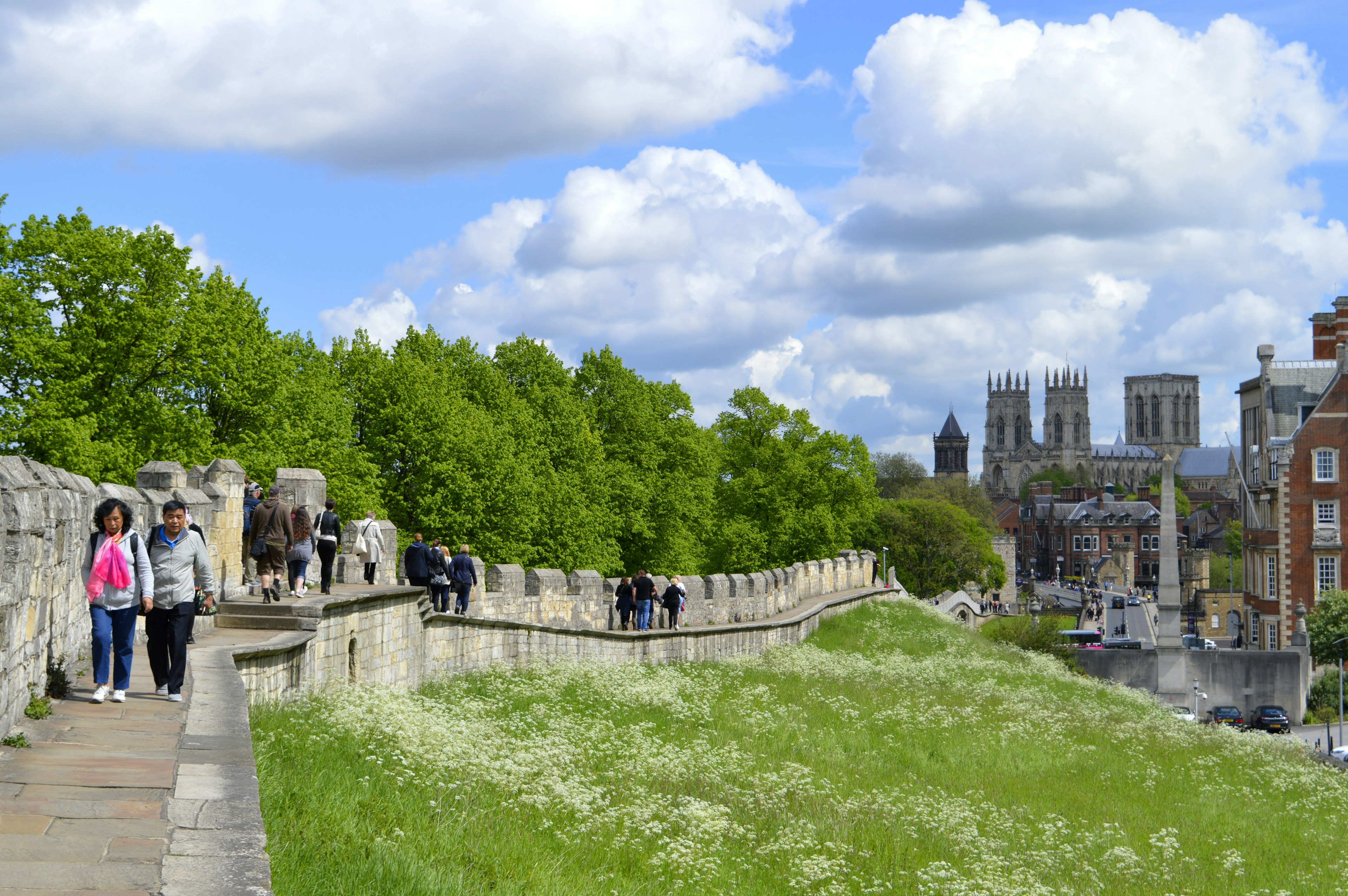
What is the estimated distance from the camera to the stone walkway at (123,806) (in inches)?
181

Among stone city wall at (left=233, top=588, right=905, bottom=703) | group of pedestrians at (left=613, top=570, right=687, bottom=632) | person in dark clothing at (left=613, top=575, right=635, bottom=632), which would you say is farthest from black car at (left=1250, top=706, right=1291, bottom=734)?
person in dark clothing at (left=613, top=575, right=635, bottom=632)

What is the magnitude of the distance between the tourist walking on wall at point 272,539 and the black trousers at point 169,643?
521 cm

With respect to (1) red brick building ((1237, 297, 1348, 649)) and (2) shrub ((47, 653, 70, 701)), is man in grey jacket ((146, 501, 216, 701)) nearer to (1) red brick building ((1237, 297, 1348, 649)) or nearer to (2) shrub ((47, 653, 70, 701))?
(2) shrub ((47, 653, 70, 701))

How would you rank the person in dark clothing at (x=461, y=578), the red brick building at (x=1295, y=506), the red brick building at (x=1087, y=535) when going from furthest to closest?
1. the red brick building at (x=1087, y=535)
2. the red brick building at (x=1295, y=506)
3. the person in dark clothing at (x=461, y=578)

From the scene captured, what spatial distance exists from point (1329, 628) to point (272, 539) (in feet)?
170

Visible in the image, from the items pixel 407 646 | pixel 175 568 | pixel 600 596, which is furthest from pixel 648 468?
pixel 175 568

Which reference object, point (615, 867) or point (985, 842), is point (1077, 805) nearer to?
point (985, 842)

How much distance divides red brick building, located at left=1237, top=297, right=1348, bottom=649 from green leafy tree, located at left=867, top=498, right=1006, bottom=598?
81.8 ft

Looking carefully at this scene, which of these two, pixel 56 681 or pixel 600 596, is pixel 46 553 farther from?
pixel 600 596

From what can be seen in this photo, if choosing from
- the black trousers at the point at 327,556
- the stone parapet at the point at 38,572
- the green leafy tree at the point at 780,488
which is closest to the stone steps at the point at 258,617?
the black trousers at the point at 327,556

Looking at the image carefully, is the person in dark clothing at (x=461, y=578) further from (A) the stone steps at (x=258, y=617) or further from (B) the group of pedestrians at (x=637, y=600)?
(A) the stone steps at (x=258, y=617)

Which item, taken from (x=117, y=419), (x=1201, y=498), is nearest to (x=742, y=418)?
(x=117, y=419)

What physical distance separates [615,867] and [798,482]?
45899mm

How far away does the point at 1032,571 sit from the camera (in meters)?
156
